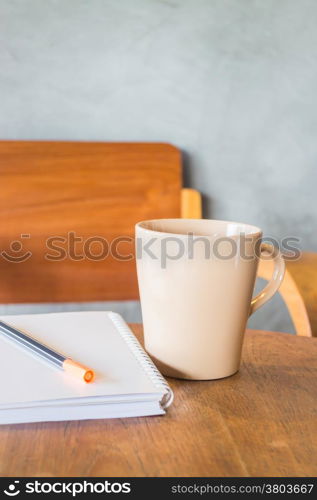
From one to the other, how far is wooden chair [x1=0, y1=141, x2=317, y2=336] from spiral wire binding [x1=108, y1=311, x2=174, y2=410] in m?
0.80

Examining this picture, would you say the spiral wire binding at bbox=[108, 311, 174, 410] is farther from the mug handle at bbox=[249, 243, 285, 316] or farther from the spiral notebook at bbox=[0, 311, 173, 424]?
the mug handle at bbox=[249, 243, 285, 316]

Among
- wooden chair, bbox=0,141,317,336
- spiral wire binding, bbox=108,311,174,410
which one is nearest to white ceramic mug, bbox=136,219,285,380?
spiral wire binding, bbox=108,311,174,410

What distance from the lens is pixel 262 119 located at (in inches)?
58.2

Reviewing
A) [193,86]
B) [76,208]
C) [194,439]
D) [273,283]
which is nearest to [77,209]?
[76,208]

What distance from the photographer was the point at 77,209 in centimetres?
140

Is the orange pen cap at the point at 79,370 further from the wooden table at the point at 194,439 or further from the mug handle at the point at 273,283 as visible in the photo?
the mug handle at the point at 273,283

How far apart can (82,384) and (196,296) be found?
4.7 inches

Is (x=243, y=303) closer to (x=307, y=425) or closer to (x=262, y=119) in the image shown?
(x=307, y=425)

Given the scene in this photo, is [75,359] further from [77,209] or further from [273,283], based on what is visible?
[77,209]

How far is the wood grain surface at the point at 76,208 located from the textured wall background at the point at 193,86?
0.06 m

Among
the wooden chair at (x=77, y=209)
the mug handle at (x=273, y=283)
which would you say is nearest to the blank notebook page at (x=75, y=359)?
Answer: the mug handle at (x=273, y=283)

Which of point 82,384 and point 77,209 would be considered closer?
point 82,384

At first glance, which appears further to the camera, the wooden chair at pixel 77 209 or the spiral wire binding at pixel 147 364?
the wooden chair at pixel 77 209

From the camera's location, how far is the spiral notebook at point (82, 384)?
0.45 metres
